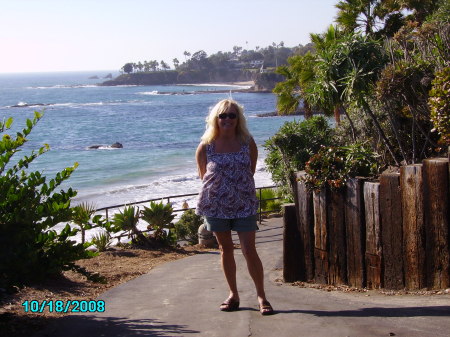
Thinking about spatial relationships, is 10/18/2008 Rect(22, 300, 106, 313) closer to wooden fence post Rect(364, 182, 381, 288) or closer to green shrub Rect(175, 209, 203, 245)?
wooden fence post Rect(364, 182, 381, 288)

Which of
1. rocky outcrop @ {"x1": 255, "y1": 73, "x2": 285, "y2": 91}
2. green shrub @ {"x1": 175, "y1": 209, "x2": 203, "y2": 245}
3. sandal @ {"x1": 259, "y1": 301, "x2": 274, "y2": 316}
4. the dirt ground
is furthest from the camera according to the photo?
rocky outcrop @ {"x1": 255, "y1": 73, "x2": 285, "y2": 91}

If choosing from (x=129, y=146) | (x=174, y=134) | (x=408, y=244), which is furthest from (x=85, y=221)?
(x=174, y=134)

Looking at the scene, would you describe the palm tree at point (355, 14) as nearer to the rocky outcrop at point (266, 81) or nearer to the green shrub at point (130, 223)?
the green shrub at point (130, 223)

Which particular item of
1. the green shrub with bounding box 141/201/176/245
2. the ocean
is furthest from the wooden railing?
the green shrub with bounding box 141/201/176/245

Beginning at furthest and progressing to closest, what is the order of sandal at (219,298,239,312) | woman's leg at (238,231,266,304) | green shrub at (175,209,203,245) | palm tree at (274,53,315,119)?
palm tree at (274,53,315,119) → green shrub at (175,209,203,245) → sandal at (219,298,239,312) → woman's leg at (238,231,266,304)

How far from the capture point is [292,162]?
50.3 ft

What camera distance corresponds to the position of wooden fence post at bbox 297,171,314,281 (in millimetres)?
6891

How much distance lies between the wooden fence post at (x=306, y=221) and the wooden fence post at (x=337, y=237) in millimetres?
244

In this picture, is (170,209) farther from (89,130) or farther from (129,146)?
(89,130)

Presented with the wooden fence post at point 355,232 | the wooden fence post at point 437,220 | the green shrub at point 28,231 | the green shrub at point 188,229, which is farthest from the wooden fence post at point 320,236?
the green shrub at point 188,229

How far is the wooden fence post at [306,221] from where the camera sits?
6.89 m

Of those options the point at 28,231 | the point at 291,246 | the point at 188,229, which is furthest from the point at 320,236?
the point at 188,229

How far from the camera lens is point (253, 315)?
17.3 ft

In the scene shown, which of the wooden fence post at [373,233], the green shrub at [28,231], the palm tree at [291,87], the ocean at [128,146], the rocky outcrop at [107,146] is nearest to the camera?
the green shrub at [28,231]
